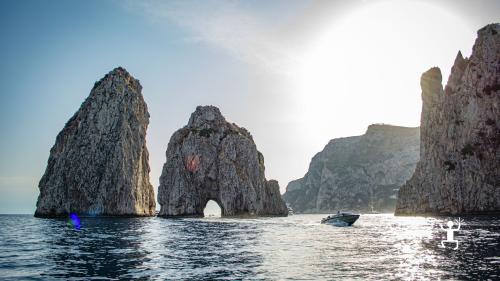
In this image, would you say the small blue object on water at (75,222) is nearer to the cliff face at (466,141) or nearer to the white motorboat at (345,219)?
the white motorboat at (345,219)

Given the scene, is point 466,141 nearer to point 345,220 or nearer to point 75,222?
point 345,220

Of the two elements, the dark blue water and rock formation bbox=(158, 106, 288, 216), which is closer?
the dark blue water

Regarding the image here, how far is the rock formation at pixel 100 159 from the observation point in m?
138

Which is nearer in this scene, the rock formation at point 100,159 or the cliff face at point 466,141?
the cliff face at point 466,141

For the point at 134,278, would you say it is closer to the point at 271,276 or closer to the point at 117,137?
the point at 271,276

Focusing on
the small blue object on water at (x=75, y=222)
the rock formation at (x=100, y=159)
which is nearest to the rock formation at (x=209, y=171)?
the rock formation at (x=100, y=159)

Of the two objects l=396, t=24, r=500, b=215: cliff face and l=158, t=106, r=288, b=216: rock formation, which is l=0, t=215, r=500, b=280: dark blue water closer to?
l=396, t=24, r=500, b=215: cliff face

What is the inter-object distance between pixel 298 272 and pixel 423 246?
70.1 feet

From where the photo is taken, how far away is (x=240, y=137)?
573 feet

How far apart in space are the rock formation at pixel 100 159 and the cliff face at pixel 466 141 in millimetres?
109520

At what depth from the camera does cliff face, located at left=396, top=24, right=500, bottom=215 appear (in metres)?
125

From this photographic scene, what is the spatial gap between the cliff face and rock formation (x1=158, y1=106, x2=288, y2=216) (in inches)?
2664

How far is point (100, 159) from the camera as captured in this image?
142875 millimetres

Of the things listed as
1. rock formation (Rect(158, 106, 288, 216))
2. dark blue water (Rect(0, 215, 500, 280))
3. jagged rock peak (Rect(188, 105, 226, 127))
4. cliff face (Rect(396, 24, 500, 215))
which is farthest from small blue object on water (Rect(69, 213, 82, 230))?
cliff face (Rect(396, 24, 500, 215))
